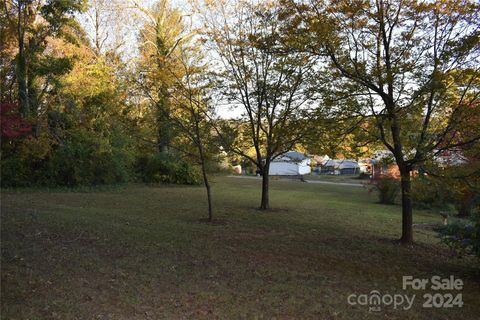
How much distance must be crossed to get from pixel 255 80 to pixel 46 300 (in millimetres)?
9464

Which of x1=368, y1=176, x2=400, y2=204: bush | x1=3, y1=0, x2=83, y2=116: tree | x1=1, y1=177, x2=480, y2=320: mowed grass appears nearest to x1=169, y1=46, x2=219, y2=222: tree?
x1=1, y1=177, x2=480, y2=320: mowed grass

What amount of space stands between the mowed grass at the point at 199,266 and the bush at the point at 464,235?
57cm

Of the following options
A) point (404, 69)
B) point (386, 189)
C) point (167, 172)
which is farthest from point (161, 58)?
point (386, 189)

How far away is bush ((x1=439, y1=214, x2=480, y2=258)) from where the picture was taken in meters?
5.49

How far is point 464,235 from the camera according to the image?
5742 millimetres

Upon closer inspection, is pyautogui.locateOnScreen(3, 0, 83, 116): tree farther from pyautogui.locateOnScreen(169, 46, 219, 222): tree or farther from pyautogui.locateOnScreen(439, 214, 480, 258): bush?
pyautogui.locateOnScreen(439, 214, 480, 258): bush

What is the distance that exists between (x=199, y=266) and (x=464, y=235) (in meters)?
4.02

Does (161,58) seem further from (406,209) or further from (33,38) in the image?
(33,38)

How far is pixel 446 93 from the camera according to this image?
7.20 meters

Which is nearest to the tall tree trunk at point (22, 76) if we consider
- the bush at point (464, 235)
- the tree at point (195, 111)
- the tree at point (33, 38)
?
the tree at point (33, 38)

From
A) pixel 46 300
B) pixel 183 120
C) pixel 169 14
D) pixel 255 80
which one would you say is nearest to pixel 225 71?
pixel 255 80

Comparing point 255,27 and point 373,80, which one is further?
point 255,27

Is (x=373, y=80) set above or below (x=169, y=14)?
below

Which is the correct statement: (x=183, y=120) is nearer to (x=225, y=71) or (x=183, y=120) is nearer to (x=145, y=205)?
(x=225, y=71)
